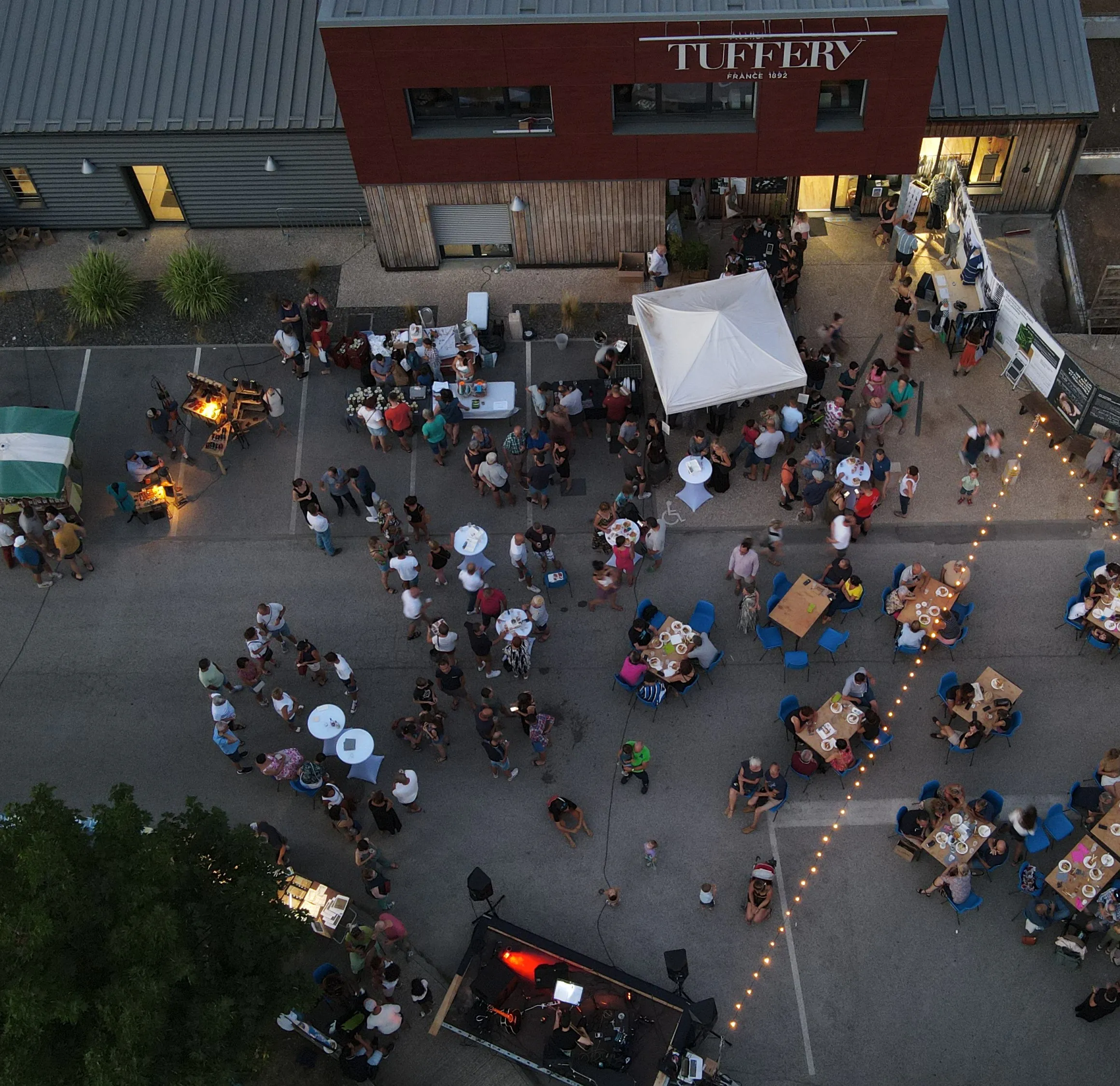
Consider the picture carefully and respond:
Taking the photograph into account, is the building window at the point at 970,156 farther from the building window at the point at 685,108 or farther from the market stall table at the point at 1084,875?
the market stall table at the point at 1084,875

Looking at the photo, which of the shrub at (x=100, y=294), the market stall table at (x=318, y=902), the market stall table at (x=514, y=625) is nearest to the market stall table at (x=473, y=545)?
the market stall table at (x=514, y=625)

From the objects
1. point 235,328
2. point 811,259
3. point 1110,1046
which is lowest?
point 1110,1046

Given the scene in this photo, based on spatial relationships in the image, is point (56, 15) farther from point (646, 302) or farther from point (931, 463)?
point (931, 463)

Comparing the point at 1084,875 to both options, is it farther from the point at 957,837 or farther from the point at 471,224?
the point at 471,224

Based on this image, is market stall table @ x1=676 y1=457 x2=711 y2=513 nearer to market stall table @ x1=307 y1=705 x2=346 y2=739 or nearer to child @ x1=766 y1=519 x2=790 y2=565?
child @ x1=766 y1=519 x2=790 y2=565

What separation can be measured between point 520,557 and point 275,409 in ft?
19.9

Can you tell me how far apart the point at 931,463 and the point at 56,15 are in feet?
67.2

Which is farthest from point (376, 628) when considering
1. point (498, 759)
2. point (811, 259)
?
point (811, 259)

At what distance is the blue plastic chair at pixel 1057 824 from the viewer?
15.9 metres

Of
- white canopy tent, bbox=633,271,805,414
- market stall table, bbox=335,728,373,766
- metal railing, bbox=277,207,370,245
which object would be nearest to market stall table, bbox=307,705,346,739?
market stall table, bbox=335,728,373,766

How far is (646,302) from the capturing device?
20516 millimetres

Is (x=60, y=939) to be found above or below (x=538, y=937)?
above

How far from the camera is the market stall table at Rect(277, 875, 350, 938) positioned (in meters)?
15.9

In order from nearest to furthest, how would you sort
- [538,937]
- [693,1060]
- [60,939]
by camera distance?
1. [60,939]
2. [693,1060]
3. [538,937]
